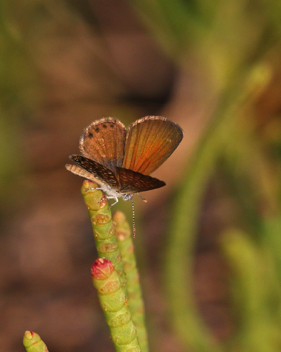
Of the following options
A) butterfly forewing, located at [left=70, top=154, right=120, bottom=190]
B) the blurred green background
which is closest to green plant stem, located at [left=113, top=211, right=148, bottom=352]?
butterfly forewing, located at [left=70, top=154, right=120, bottom=190]

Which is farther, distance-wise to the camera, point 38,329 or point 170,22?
point 38,329

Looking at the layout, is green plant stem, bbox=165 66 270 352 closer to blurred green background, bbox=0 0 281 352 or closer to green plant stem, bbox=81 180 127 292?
blurred green background, bbox=0 0 281 352

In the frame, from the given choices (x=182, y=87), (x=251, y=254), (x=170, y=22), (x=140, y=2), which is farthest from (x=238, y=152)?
(x=182, y=87)

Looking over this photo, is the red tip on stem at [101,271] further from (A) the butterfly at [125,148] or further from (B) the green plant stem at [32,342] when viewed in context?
(A) the butterfly at [125,148]

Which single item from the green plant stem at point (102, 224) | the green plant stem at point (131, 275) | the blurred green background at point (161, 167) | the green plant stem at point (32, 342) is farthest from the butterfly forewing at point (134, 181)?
the blurred green background at point (161, 167)

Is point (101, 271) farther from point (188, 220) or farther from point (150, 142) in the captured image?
point (188, 220)

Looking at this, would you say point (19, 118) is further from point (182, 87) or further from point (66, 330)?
point (66, 330)

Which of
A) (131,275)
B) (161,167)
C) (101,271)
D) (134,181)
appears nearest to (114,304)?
(101,271)

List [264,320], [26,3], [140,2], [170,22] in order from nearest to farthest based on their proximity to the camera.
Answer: [264,320] < [170,22] < [140,2] < [26,3]
